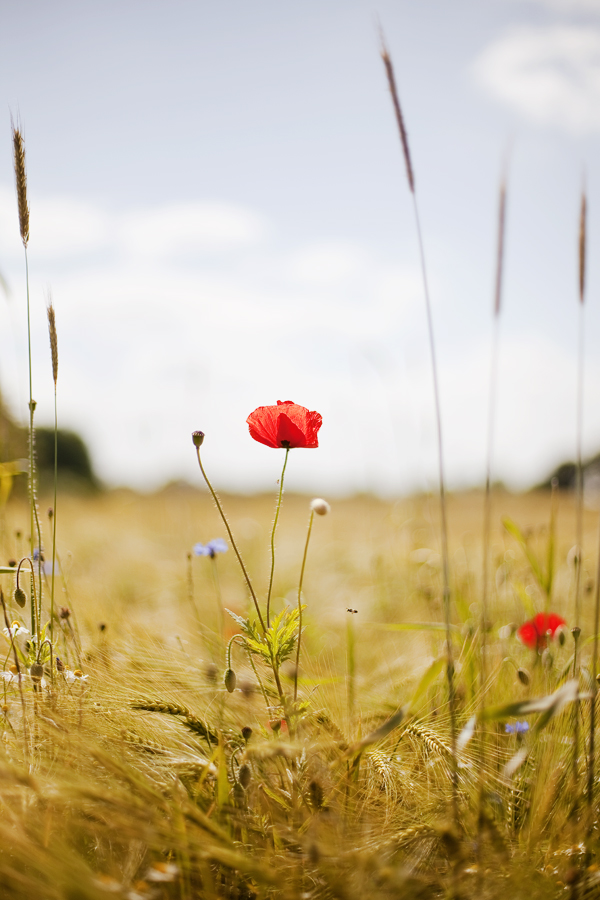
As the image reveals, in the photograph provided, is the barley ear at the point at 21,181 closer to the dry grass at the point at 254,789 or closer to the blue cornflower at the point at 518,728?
the dry grass at the point at 254,789

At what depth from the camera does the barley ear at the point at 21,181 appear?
1.08 meters

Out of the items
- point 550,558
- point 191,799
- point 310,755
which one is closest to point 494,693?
point 550,558

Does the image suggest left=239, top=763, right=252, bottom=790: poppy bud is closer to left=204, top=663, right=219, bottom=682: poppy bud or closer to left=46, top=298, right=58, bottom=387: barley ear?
left=204, top=663, right=219, bottom=682: poppy bud

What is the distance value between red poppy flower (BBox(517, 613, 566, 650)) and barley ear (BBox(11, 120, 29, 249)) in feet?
5.10

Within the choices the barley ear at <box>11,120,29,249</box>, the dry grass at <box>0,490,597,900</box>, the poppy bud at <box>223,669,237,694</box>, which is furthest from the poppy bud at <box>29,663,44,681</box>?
the barley ear at <box>11,120,29,249</box>

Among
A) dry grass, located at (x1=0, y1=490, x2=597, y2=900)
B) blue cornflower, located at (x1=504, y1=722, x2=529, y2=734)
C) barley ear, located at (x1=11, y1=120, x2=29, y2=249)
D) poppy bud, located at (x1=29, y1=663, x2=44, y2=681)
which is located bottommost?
blue cornflower, located at (x1=504, y1=722, x2=529, y2=734)

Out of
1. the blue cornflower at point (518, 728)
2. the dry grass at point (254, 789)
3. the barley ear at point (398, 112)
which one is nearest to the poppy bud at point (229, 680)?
the dry grass at point (254, 789)

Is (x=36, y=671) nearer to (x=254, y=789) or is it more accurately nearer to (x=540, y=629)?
(x=254, y=789)

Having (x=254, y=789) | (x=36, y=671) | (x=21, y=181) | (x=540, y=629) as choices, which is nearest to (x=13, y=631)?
(x=36, y=671)

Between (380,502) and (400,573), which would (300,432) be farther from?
(380,502)

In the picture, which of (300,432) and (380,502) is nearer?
(300,432)

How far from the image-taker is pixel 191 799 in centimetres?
101

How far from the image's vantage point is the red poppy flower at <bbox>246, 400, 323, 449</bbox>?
1.15 m

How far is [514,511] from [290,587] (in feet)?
12.2
